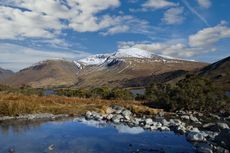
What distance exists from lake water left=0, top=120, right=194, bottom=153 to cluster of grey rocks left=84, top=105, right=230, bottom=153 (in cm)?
123

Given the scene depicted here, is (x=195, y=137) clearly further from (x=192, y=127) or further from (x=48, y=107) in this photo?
(x=48, y=107)

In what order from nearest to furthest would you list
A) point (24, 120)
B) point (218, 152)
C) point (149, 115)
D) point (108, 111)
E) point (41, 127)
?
point (218, 152) < point (41, 127) < point (24, 120) < point (149, 115) < point (108, 111)

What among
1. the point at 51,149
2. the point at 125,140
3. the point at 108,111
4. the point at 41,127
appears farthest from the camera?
the point at 108,111

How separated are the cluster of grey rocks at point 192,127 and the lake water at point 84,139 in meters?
1.23

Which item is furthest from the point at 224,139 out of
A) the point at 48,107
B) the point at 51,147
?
the point at 48,107

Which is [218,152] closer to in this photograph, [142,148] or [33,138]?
[142,148]

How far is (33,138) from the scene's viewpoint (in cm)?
3728

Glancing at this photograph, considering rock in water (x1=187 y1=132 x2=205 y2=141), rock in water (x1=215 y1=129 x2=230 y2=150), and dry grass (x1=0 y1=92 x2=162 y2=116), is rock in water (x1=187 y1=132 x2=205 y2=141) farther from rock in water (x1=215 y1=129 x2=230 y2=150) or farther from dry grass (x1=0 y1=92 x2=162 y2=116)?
dry grass (x1=0 y1=92 x2=162 y2=116)

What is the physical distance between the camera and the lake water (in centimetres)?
3123

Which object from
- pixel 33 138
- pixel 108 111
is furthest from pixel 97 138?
pixel 108 111

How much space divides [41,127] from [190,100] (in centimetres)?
2881

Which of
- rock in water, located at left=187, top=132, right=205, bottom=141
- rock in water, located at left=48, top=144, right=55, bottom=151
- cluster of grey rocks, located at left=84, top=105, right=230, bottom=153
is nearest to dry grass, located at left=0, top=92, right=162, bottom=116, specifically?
cluster of grey rocks, located at left=84, top=105, right=230, bottom=153

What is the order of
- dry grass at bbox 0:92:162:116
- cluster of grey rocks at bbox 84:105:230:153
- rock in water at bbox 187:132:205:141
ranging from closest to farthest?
cluster of grey rocks at bbox 84:105:230:153 < rock in water at bbox 187:132:205:141 < dry grass at bbox 0:92:162:116

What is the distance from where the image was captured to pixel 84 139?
37031mm
